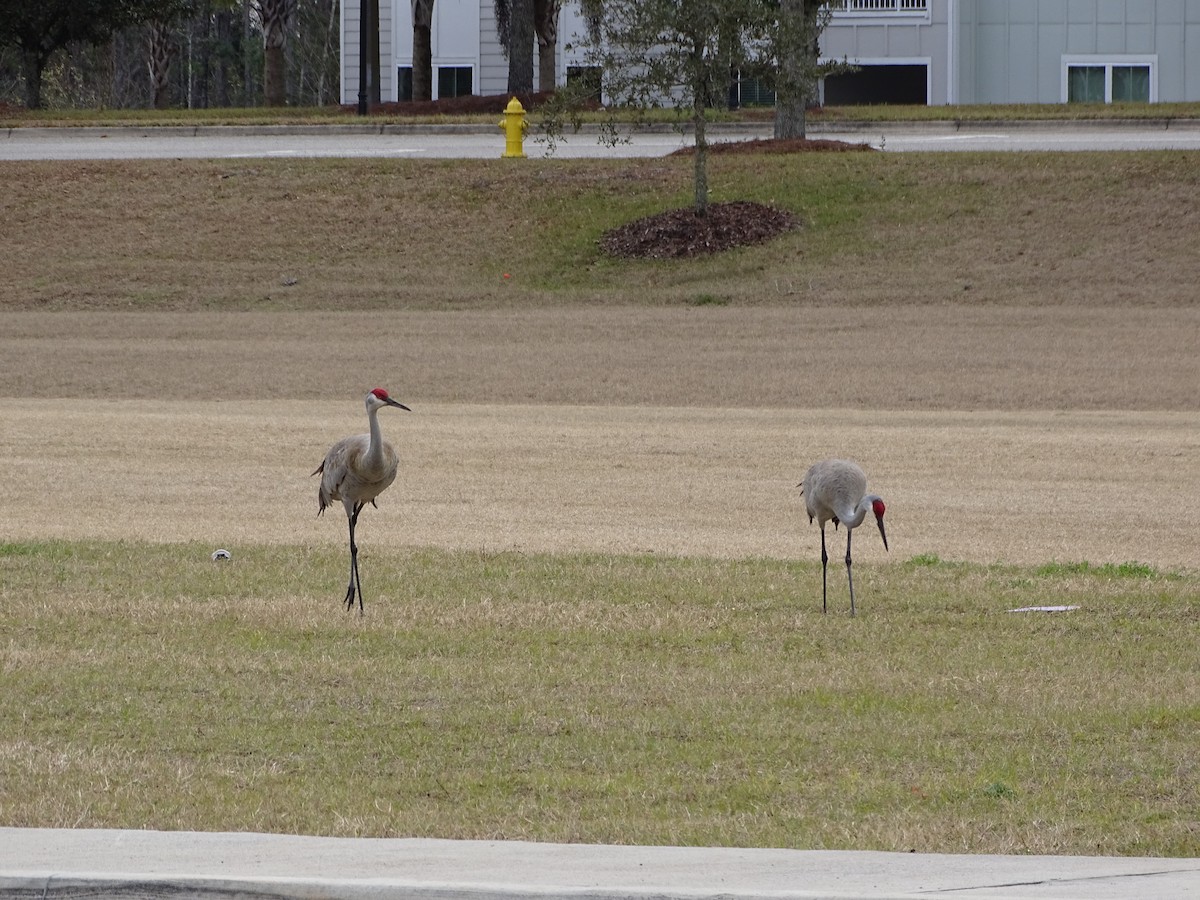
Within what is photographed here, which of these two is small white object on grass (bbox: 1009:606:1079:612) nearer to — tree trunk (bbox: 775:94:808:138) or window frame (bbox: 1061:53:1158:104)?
tree trunk (bbox: 775:94:808:138)

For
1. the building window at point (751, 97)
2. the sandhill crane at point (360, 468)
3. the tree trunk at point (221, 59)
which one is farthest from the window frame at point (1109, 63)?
the sandhill crane at point (360, 468)

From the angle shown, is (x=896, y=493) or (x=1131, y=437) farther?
(x=1131, y=437)

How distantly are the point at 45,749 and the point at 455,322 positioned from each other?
68.4 ft

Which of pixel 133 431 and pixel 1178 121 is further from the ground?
pixel 1178 121

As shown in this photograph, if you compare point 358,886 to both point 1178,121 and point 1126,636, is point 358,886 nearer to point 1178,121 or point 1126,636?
point 1126,636

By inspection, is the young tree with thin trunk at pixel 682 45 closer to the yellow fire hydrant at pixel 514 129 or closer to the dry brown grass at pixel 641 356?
the dry brown grass at pixel 641 356

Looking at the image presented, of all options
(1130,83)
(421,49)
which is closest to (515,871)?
(421,49)

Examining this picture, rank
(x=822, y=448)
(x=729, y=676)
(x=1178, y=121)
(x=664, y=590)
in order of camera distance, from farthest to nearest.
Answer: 1. (x=1178, y=121)
2. (x=822, y=448)
3. (x=664, y=590)
4. (x=729, y=676)

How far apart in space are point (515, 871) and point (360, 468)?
17.7 ft

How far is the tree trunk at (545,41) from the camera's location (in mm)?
54156

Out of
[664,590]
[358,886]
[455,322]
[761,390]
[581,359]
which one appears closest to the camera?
[358,886]

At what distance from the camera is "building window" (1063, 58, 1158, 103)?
54.7m

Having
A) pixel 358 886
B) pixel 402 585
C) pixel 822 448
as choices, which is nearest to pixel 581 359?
pixel 822 448

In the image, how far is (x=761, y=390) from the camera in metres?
22.5
